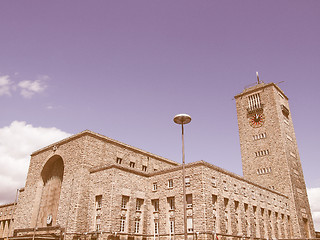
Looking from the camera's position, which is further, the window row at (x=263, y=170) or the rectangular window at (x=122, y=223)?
the window row at (x=263, y=170)

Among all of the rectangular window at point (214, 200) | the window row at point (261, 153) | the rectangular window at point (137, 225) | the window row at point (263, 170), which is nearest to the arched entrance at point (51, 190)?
the rectangular window at point (137, 225)

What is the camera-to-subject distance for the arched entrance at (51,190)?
38.6 metres

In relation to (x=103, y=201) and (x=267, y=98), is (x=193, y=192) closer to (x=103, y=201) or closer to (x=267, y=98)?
(x=103, y=201)

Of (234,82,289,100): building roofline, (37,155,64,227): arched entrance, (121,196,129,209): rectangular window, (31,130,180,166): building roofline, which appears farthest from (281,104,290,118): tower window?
(37,155,64,227): arched entrance

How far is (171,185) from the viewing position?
35.5 metres

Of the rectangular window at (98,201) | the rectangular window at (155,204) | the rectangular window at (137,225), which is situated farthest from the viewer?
the rectangular window at (155,204)

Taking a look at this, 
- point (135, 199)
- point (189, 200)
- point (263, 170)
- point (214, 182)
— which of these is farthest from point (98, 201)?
point (263, 170)

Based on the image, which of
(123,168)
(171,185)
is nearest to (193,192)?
(171,185)

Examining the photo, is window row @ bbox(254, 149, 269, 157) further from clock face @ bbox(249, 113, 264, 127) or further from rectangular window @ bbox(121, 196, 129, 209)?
rectangular window @ bbox(121, 196, 129, 209)

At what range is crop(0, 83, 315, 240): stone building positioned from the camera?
1276 inches

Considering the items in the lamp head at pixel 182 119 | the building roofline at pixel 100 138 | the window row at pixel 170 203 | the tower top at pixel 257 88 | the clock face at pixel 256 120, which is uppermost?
the tower top at pixel 257 88

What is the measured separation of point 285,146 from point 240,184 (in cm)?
1947

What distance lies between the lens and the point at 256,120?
2298 inches

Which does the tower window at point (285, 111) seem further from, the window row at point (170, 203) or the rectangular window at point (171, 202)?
the rectangular window at point (171, 202)
